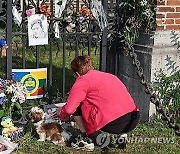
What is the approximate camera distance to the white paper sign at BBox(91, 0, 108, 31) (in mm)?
6340

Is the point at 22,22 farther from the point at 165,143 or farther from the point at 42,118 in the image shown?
the point at 165,143

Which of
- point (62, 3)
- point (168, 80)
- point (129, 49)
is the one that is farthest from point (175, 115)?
point (62, 3)

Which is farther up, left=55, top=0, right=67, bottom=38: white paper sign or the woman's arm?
left=55, top=0, right=67, bottom=38: white paper sign

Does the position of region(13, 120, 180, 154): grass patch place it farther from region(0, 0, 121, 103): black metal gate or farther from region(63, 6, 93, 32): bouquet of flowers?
region(63, 6, 93, 32): bouquet of flowers

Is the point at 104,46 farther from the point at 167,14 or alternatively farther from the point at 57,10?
the point at 167,14

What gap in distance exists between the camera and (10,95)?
574 centimetres

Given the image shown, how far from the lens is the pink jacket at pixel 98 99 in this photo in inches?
202

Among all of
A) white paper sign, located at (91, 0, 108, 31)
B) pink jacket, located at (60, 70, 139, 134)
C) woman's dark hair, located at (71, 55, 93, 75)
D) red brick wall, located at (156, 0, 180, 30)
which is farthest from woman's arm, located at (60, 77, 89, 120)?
red brick wall, located at (156, 0, 180, 30)

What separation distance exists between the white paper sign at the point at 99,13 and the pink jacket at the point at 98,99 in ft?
4.44

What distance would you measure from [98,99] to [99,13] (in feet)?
5.35

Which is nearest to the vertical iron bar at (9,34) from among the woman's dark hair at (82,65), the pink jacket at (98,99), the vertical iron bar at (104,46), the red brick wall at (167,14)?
the woman's dark hair at (82,65)

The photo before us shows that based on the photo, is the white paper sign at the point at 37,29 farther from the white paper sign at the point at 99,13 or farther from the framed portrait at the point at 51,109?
the framed portrait at the point at 51,109

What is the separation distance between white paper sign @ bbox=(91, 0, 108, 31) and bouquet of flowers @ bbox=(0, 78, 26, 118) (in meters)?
1.38

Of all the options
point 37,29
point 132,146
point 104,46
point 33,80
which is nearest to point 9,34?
point 37,29
